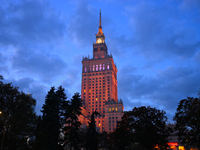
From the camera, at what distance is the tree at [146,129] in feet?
156

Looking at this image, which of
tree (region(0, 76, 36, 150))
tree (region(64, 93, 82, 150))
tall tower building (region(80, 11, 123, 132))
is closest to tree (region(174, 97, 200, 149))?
tree (region(64, 93, 82, 150))

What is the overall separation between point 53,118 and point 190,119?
1128 inches

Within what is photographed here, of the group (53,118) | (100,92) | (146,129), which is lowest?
(146,129)

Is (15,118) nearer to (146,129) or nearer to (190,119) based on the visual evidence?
(146,129)

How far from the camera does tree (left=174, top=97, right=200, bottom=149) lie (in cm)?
3669

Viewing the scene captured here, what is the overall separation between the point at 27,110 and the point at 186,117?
33588mm

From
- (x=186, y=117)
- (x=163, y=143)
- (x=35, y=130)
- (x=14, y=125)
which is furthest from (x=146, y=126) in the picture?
(x=14, y=125)

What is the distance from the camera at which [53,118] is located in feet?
145

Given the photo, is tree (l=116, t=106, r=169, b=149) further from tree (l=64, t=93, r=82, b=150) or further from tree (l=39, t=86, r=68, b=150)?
tree (l=39, t=86, r=68, b=150)

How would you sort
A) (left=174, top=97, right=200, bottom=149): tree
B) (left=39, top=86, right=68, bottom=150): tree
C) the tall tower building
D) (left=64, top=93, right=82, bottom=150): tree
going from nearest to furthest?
(left=174, top=97, right=200, bottom=149): tree
(left=39, top=86, right=68, bottom=150): tree
(left=64, top=93, right=82, bottom=150): tree
the tall tower building

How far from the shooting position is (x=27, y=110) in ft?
143

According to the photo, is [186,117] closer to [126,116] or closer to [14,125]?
[126,116]

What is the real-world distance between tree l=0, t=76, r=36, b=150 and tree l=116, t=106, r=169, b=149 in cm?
2453

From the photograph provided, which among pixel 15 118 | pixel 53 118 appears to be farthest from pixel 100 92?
pixel 15 118
